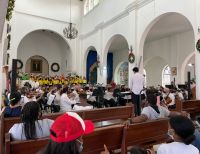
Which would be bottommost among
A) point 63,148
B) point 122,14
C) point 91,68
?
point 63,148

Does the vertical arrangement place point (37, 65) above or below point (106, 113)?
above

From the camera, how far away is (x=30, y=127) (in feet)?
8.23

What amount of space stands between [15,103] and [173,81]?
36.4 ft

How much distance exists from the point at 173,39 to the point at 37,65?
37.7 feet

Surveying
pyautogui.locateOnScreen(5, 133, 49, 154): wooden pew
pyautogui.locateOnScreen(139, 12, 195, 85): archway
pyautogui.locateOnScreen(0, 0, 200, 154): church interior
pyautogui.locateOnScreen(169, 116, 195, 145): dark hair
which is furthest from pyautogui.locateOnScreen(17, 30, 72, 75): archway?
pyautogui.locateOnScreen(169, 116, 195, 145): dark hair

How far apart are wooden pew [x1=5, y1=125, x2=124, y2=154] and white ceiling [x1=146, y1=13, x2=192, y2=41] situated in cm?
860

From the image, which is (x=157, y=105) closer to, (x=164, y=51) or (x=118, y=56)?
(x=164, y=51)

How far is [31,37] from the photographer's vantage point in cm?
1928

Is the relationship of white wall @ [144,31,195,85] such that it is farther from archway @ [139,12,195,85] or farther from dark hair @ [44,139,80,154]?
dark hair @ [44,139,80,154]

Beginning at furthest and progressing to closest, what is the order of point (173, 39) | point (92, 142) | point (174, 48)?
point (173, 39)
point (174, 48)
point (92, 142)

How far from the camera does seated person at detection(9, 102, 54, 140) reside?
2494mm

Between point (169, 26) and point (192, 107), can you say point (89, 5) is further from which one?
point (192, 107)

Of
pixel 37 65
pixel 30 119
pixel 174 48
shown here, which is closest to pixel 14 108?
pixel 30 119

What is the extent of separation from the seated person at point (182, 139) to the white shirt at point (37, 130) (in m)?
1.34
